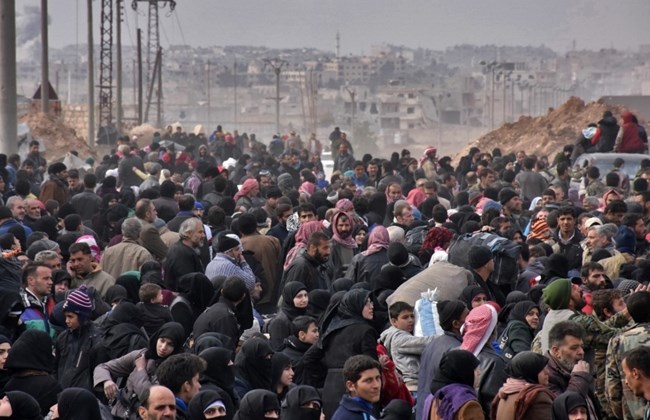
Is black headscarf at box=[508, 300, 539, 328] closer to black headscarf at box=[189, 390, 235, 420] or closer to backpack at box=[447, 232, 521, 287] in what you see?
backpack at box=[447, 232, 521, 287]

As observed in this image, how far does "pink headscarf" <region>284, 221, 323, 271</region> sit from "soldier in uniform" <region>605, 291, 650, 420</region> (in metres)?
4.86

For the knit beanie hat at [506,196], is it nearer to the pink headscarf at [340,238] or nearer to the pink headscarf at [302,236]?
the pink headscarf at [340,238]

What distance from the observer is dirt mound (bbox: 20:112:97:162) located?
40.7 meters

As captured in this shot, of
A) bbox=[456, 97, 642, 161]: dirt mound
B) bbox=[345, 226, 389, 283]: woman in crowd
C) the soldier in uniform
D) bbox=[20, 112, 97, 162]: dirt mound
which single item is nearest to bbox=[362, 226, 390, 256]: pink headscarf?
bbox=[345, 226, 389, 283]: woman in crowd

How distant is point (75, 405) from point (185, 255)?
480 centimetres

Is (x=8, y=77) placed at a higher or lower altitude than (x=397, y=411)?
higher

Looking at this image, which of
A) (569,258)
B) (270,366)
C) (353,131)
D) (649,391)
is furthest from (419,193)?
(353,131)

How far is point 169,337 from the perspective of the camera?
934 centimetres

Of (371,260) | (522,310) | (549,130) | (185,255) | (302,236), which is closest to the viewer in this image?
(522,310)

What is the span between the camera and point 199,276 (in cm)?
1138

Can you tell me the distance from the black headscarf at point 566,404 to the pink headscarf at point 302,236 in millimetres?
5642

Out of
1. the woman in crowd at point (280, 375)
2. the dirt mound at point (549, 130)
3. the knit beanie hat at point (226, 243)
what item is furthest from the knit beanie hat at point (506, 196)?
the dirt mound at point (549, 130)

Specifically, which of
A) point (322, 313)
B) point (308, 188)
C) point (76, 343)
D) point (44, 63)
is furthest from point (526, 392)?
point (44, 63)

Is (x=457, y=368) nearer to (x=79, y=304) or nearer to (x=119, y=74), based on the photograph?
(x=79, y=304)
